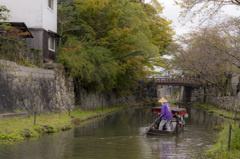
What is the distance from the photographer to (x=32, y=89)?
2119 cm

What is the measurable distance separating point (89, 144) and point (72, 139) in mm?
1580

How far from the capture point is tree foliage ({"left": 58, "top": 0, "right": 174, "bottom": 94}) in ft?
95.1

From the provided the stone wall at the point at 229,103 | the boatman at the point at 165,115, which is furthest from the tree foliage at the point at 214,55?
the boatman at the point at 165,115

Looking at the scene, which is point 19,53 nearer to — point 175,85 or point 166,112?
point 166,112

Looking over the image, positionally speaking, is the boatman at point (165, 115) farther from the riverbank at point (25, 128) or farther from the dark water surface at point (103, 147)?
the riverbank at point (25, 128)

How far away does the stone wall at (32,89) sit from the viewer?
18.2m

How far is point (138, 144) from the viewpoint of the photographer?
15.1m

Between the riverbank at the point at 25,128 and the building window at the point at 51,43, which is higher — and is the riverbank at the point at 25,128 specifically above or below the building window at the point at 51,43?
below

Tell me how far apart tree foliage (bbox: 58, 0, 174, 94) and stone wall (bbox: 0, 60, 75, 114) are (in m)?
2.44

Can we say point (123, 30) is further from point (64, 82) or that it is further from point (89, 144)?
point (89, 144)

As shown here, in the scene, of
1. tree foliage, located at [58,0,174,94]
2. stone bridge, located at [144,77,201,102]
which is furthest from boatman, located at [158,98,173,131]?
stone bridge, located at [144,77,201,102]

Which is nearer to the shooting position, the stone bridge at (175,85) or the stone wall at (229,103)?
the stone wall at (229,103)

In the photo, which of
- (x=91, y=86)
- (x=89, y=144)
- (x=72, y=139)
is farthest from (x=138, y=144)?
(x=91, y=86)

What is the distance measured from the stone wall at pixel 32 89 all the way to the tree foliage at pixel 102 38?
2.44m
